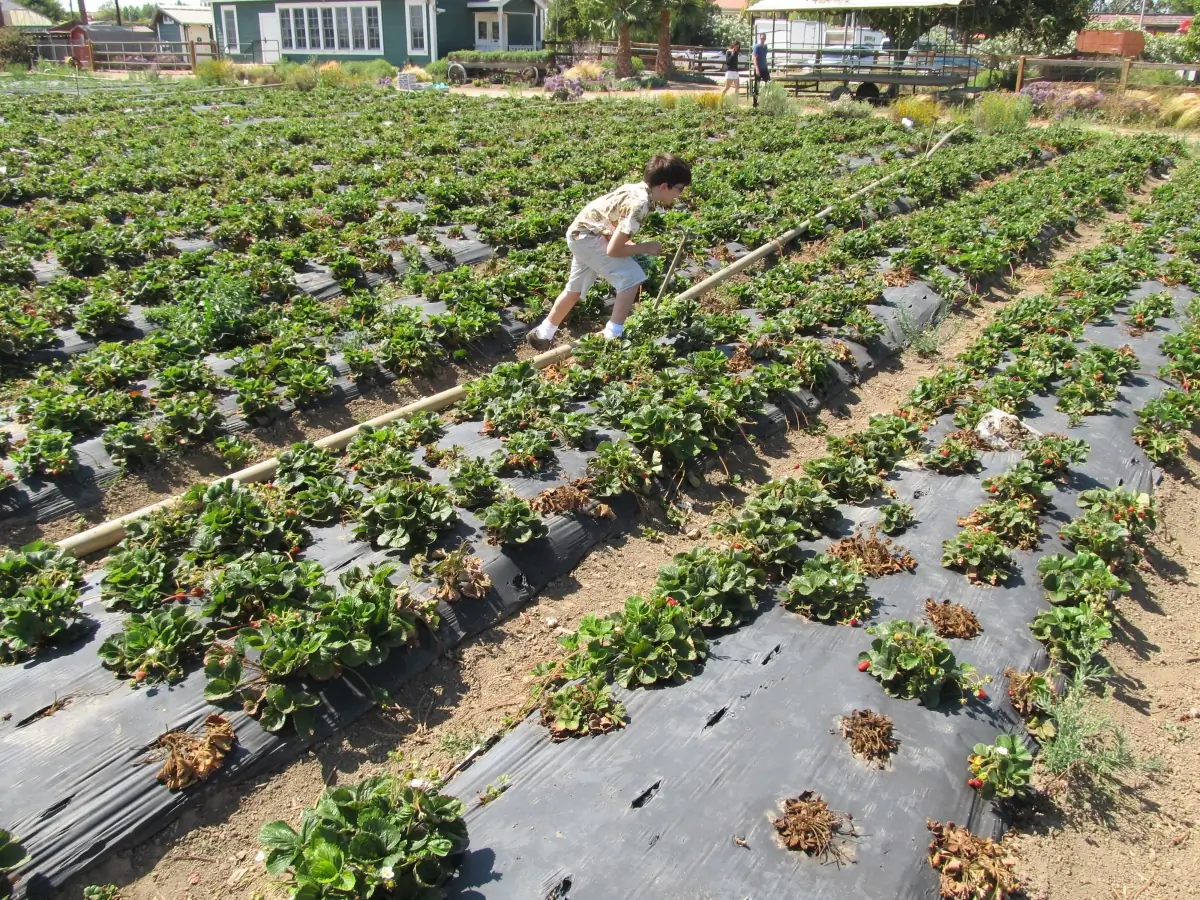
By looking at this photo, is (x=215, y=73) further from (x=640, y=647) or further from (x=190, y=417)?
(x=640, y=647)

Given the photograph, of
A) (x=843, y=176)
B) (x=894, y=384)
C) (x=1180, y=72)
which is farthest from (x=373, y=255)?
(x=1180, y=72)

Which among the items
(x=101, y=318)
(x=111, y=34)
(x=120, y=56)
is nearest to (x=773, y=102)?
(x=101, y=318)

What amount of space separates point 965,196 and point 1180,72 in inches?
830

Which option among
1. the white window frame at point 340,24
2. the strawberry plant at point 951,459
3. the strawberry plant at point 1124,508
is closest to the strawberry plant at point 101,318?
the strawberry plant at point 951,459

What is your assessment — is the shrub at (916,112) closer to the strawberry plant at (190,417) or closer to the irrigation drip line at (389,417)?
the irrigation drip line at (389,417)

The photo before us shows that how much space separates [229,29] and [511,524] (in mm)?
47345

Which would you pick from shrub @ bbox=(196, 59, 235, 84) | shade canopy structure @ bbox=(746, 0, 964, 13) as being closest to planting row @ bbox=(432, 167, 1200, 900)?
shade canopy structure @ bbox=(746, 0, 964, 13)

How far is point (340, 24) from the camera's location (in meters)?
39.3

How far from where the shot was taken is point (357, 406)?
6.73m

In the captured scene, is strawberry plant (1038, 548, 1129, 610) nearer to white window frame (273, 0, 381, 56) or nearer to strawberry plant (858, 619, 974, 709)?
strawberry plant (858, 619, 974, 709)

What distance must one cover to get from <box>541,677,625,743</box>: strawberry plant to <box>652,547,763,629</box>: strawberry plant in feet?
1.99

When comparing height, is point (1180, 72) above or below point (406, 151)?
above

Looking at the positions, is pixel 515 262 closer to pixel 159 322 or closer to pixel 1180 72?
pixel 159 322

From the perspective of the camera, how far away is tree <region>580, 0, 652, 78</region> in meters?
34.1
